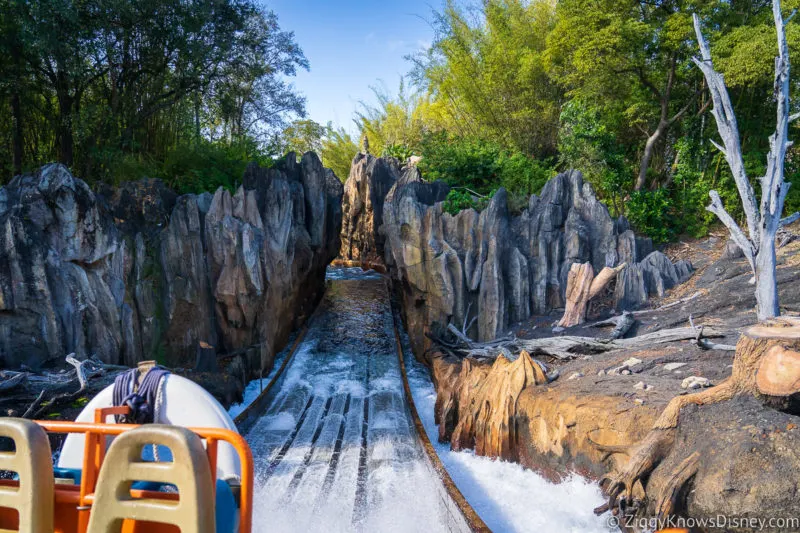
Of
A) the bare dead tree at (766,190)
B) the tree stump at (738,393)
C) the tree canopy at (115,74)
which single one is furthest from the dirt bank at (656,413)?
the tree canopy at (115,74)

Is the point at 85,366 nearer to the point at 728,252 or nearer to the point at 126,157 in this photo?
the point at 126,157

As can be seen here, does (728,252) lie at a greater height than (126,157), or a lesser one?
lesser

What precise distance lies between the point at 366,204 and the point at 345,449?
14.0 metres

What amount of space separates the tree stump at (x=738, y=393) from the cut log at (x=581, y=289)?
13.8 feet

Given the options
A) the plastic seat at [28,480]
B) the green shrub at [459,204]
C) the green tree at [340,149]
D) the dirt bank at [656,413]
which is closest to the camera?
the plastic seat at [28,480]

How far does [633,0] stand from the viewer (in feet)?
40.0

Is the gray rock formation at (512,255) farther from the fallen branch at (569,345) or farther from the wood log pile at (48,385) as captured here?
the wood log pile at (48,385)

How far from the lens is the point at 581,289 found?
809 centimetres

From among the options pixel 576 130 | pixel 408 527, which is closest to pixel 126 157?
pixel 408 527

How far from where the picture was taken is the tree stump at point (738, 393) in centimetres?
341

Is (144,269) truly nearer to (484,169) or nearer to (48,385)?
(48,385)

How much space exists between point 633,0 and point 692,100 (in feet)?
9.50

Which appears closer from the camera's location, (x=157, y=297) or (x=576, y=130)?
(x=157, y=297)

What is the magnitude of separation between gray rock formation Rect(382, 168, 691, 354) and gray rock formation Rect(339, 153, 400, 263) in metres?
6.91
